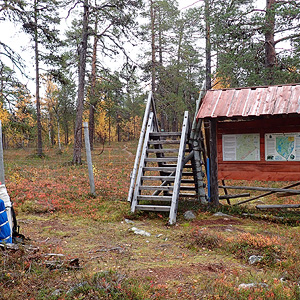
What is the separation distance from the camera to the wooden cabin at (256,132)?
7680mm

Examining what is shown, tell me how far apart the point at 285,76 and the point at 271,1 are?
413 centimetres

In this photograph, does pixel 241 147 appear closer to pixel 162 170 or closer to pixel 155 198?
pixel 162 170

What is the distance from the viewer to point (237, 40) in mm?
15305

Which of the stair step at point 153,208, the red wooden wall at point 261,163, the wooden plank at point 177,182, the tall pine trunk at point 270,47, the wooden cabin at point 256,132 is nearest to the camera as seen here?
the wooden plank at point 177,182

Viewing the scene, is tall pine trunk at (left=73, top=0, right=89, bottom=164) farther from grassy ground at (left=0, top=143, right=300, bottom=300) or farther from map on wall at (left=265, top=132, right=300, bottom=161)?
map on wall at (left=265, top=132, right=300, bottom=161)

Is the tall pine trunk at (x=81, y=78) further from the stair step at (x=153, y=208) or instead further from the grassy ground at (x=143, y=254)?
the stair step at (x=153, y=208)

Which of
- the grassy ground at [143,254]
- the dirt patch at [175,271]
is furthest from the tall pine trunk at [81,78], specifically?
the dirt patch at [175,271]

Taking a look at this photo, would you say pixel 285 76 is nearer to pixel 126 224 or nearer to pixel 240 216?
pixel 240 216

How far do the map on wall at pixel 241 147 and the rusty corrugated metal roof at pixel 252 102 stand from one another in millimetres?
1066

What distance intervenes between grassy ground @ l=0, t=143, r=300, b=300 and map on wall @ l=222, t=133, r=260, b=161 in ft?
5.47

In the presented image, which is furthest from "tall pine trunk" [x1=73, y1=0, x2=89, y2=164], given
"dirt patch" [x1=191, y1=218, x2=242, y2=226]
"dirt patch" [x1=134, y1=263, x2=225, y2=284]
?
"dirt patch" [x1=134, y1=263, x2=225, y2=284]

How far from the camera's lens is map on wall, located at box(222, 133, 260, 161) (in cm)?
840

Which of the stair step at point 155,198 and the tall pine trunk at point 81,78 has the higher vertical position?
the tall pine trunk at point 81,78

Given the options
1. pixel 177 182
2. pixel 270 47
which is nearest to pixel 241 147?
pixel 177 182
